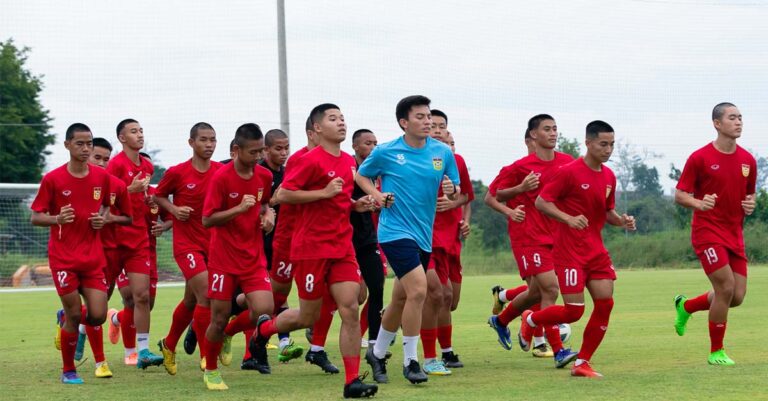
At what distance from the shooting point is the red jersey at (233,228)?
10250 millimetres

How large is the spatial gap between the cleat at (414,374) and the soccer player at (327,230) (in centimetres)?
75

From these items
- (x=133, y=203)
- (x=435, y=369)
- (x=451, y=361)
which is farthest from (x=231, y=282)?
(x=133, y=203)

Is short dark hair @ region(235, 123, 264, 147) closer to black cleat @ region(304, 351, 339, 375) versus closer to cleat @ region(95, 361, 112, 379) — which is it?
black cleat @ region(304, 351, 339, 375)

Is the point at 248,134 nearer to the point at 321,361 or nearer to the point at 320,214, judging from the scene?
the point at 320,214

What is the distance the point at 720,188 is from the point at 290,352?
4321mm

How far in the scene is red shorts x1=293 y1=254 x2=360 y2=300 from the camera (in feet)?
30.5

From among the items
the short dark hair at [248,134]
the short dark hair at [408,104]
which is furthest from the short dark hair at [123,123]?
the short dark hair at [408,104]

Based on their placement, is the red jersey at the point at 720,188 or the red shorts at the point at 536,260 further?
the red shorts at the point at 536,260

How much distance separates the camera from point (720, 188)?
Answer: 1091 cm

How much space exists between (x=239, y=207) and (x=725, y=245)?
14.6 ft

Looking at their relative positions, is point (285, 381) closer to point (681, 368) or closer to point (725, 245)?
point (681, 368)

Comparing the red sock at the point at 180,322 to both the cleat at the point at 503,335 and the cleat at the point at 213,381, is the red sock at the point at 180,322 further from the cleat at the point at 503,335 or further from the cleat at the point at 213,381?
the cleat at the point at 503,335

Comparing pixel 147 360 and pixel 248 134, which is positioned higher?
pixel 248 134

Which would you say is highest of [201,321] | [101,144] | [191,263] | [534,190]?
[101,144]
